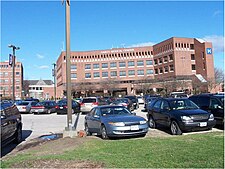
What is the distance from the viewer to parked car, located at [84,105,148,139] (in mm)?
10086

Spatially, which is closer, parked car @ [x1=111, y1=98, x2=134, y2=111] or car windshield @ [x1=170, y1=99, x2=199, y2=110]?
car windshield @ [x1=170, y1=99, x2=199, y2=110]

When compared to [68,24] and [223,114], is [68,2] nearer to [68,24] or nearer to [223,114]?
[68,24]

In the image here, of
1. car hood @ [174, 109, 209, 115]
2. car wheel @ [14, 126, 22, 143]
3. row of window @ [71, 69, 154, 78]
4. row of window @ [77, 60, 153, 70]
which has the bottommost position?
car wheel @ [14, 126, 22, 143]

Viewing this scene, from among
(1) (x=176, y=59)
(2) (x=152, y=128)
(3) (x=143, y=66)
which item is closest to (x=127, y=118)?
(2) (x=152, y=128)

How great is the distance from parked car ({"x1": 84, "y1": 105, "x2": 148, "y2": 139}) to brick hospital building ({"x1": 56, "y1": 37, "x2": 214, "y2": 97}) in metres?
64.1

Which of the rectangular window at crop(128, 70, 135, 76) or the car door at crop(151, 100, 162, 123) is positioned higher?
the rectangular window at crop(128, 70, 135, 76)

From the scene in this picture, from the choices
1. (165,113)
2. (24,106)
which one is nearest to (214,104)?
(165,113)

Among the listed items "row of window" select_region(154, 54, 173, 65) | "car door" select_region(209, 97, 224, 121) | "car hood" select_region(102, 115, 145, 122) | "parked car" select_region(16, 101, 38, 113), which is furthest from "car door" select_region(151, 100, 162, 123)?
"row of window" select_region(154, 54, 173, 65)

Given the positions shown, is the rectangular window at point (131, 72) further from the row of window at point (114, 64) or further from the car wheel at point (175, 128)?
the car wheel at point (175, 128)

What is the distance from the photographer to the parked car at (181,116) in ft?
36.3

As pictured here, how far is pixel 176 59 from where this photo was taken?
82312mm

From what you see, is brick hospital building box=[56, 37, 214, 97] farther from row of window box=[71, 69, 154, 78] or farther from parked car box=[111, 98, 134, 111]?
parked car box=[111, 98, 134, 111]

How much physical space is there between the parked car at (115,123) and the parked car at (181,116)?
1643 millimetres

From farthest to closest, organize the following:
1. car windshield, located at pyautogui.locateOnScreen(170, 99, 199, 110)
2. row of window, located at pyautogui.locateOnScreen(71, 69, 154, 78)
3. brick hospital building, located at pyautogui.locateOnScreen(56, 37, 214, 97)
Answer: row of window, located at pyautogui.locateOnScreen(71, 69, 154, 78)
brick hospital building, located at pyautogui.locateOnScreen(56, 37, 214, 97)
car windshield, located at pyautogui.locateOnScreen(170, 99, 199, 110)
